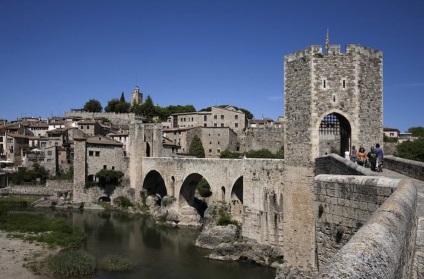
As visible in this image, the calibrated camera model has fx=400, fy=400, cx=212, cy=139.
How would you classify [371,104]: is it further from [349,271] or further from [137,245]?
[137,245]

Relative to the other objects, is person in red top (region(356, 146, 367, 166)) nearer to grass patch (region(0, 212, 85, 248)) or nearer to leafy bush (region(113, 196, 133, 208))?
grass patch (region(0, 212, 85, 248))

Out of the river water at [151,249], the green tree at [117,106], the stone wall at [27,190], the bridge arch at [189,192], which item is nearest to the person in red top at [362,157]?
the river water at [151,249]

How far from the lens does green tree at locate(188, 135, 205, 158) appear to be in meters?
57.1

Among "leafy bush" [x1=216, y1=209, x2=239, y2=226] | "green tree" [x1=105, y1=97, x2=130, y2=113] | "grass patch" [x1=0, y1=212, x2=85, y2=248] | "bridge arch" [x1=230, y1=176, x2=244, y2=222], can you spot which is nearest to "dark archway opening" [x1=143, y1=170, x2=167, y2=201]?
"grass patch" [x1=0, y1=212, x2=85, y2=248]

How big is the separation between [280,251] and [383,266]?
22.1 metres

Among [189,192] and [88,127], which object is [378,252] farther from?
[88,127]

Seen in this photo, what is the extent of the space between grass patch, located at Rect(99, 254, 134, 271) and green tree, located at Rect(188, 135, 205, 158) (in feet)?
110

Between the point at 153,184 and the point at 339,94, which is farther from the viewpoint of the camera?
the point at 153,184

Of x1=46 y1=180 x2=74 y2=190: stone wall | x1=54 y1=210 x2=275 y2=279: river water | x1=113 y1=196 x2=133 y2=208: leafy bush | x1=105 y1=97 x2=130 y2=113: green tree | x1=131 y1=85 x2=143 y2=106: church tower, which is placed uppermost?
x1=131 y1=85 x2=143 y2=106: church tower

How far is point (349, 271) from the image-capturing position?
221 centimetres

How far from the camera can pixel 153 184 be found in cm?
4616

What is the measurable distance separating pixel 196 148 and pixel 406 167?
156ft

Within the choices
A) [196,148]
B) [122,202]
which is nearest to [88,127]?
[196,148]

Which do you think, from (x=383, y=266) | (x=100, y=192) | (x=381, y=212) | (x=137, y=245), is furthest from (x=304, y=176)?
(x=100, y=192)
